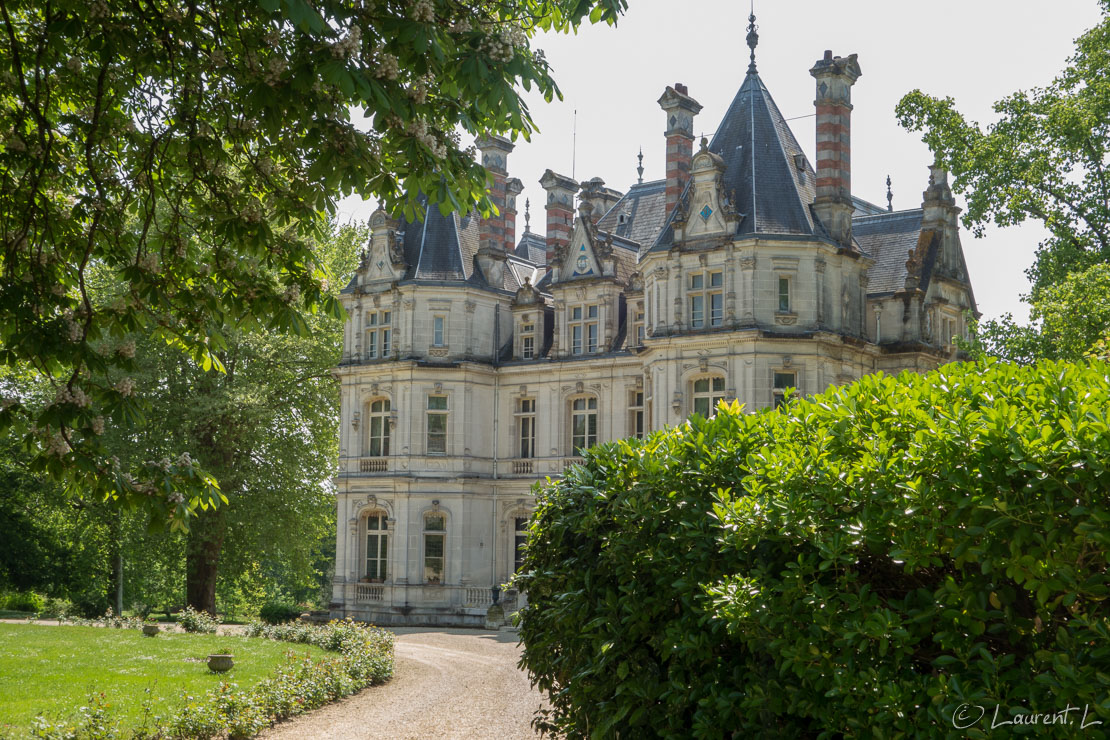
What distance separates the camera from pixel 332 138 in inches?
277

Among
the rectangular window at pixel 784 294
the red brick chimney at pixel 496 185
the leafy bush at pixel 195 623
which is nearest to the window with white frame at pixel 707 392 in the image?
the rectangular window at pixel 784 294

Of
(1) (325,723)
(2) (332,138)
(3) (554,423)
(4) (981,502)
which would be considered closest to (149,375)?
(3) (554,423)

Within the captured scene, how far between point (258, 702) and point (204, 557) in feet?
70.1

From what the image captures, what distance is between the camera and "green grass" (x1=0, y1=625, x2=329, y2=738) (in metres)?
14.4

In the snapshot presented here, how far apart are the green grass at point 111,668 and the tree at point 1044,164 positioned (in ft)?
54.5

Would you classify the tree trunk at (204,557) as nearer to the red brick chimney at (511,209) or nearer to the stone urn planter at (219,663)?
the red brick chimney at (511,209)

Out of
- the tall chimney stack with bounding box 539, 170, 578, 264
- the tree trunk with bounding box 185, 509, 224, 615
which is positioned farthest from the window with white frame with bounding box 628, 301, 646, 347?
the tree trunk with bounding box 185, 509, 224, 615

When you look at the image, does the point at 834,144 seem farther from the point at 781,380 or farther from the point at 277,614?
the point at 277,614

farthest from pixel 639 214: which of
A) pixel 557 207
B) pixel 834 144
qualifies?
pixel 834 144

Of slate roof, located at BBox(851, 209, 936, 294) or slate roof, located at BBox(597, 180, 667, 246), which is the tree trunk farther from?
slate roof, located at BBox(851, 209, 936, 294)

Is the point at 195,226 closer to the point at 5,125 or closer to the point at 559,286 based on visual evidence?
the point at 5,125

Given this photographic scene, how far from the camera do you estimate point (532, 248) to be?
45.9 m

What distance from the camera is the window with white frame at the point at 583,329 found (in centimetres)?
3619

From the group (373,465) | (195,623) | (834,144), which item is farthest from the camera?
(373,465)
